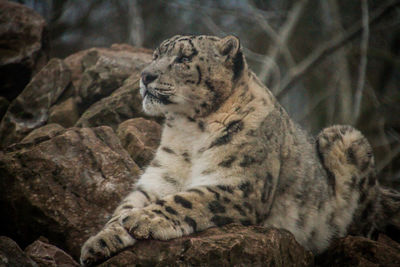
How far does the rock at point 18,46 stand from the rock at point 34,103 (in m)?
0.52

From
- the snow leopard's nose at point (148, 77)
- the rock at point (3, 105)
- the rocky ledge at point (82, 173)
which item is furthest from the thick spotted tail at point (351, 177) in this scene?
the rock at point (3, 105)

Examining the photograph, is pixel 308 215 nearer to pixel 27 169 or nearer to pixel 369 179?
pixel 369 179

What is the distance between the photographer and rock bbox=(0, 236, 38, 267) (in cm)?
278

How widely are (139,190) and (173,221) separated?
947 millimetres

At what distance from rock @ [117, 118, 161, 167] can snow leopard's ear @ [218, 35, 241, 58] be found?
1.46 metres

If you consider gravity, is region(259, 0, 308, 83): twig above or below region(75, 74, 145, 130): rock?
above

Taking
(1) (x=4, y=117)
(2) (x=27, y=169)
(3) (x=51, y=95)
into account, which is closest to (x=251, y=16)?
(3) (x=51, y=95)

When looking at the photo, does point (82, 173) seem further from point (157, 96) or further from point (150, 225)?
point (150, 225)

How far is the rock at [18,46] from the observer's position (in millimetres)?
6738

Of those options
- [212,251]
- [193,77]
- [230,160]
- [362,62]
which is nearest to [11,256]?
[212,251]

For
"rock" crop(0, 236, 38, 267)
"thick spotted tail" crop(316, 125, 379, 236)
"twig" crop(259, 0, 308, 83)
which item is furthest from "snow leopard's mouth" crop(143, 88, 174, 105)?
"twig" crop(259, 0, 308, 83)

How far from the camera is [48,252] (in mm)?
3359

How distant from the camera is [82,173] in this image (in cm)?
403

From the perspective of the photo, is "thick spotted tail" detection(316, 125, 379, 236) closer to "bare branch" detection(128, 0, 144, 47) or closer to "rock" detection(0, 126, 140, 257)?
"rock" detection(0, 126, 140, 257)
